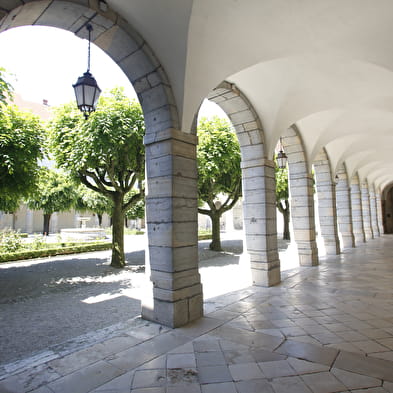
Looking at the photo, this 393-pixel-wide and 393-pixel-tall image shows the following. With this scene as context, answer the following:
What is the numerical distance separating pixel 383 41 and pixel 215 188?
8.06 metres

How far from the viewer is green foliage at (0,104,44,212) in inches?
239

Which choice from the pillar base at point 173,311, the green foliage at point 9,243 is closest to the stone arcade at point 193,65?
the pillar base at point 173,311

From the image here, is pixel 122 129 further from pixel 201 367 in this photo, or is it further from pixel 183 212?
pixel 201 367

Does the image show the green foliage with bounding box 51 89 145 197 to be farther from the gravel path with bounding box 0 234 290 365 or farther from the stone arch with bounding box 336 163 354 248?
the stone arch with bounding box 336 163 354 248

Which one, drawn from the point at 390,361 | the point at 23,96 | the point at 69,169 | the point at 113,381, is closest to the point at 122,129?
the point at 69,169

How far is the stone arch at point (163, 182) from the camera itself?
3.53 meters

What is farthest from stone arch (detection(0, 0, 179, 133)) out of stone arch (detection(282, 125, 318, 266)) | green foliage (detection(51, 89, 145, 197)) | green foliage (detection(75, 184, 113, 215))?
green foliage (detection(75, 184, 113, 215))

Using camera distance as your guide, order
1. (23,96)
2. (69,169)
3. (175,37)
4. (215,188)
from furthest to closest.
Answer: (23,96), (215,188), (69,169), (175,37)

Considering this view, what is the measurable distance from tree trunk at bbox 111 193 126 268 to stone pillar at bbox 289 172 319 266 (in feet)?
16.4

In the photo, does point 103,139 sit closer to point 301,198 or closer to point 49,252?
point 301,198

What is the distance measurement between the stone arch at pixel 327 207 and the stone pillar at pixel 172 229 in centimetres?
733

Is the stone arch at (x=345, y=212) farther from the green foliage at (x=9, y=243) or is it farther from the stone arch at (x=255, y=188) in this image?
the green foliage at (x=9, y=243)

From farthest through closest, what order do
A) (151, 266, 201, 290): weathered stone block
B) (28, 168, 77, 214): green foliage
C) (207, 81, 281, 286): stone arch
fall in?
(28, 168, 77, 214): green foliage → (207, 81, 281, 286): stone arch → (151, 266, 201, 290): weathered stone block

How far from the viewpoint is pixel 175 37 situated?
3.64m
